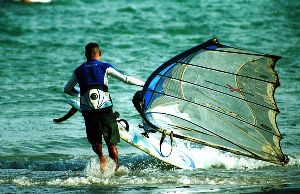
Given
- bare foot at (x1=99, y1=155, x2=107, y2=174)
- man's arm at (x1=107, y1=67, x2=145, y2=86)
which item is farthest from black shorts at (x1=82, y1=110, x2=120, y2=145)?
man's arm at (x1=107, y1=67, x2=145, y2=86)

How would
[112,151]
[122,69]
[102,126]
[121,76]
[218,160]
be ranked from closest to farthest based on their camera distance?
[121,76] → [102,126] → [112,151] → [218,160] → [122,69]

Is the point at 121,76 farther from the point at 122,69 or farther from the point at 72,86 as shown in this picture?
the point at 122,69

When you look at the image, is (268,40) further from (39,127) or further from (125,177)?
(125,177)

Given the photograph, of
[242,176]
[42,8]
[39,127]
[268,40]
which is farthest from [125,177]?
[42,8]

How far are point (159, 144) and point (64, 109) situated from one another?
176 inches

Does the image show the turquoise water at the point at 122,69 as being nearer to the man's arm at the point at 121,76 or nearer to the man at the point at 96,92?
the man at the point at 96,92

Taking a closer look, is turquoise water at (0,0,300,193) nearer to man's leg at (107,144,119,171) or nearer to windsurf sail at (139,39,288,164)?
man's leg at (107,144,119,171)

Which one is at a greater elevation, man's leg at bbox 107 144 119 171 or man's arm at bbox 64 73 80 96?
man's arm at bbox 64 73 80 96

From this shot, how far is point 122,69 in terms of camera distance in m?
17.9

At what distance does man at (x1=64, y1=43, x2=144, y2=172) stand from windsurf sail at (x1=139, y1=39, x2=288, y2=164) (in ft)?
1.49

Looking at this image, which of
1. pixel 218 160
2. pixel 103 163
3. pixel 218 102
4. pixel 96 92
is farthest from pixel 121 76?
pixel 218 160

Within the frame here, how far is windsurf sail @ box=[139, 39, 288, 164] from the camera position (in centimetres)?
826

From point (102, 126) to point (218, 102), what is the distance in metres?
1.58

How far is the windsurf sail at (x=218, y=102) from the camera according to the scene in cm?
826
